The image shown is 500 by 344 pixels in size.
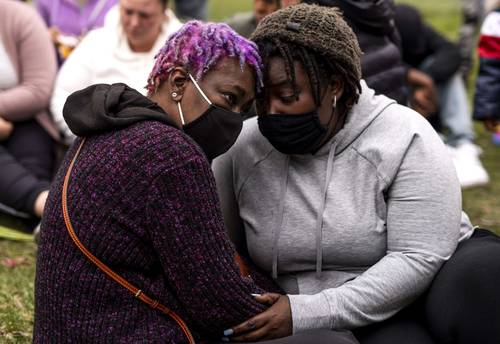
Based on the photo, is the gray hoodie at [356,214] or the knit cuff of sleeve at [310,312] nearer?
the knit cuff of sleeve at [310,312]

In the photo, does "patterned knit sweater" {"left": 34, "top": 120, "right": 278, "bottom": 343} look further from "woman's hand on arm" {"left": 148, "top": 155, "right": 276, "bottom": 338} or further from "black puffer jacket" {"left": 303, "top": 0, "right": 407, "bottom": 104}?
"black puffer jacket" {"left": 303, "top": 0, "right": 407, "bottom": 104}

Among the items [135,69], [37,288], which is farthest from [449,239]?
[135,69]

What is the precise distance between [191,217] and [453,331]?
0.97 metres

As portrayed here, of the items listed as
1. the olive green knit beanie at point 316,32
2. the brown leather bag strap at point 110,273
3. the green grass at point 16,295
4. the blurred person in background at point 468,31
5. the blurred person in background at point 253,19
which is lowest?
the blurred person in background at point 468,31

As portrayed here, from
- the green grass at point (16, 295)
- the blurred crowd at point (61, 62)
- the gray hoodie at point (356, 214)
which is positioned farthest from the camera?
the blurred crowd at point (61, 62)

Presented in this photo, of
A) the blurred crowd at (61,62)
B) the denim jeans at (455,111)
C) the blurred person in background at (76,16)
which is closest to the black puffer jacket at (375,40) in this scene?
the blurred crowd at (61,62)

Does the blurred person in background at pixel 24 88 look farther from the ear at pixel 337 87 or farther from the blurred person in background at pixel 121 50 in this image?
the ear at pixel 337 87

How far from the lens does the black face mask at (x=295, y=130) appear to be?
290 centimetres

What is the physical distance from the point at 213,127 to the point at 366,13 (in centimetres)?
137

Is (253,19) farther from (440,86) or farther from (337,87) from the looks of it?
(440,86)

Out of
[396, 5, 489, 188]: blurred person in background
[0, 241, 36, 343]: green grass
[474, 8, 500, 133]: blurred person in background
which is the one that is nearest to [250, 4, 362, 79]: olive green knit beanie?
[0, 241, 36, 343]: green grass

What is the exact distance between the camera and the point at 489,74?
18.5 ft

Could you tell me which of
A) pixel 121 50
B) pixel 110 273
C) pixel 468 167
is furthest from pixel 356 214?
pixel 468 167

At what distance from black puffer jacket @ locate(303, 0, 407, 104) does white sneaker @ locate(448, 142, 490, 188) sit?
2301mm
